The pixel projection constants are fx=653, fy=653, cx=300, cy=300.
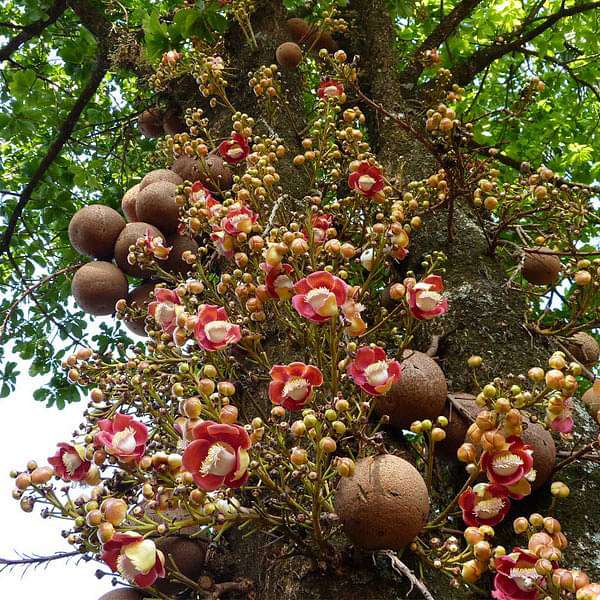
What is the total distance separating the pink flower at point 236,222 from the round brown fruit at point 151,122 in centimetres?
191

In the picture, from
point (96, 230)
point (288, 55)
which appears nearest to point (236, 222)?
point (96, 230)

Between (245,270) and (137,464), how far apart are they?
0.63m

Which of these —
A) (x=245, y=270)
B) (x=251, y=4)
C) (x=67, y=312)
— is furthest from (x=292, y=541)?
(x=67, y=312)

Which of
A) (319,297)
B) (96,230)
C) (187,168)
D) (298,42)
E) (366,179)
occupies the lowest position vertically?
(319,297)

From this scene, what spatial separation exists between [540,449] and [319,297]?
2.07 ft

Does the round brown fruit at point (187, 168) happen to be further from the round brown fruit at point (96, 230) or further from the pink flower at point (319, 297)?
the pink flower at point (319, 297)

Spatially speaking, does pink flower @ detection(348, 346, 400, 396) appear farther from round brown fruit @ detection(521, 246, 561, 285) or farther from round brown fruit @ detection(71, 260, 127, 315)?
round brown fruit @ detection(71, 260, 127, 315)

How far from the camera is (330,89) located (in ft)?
7.20

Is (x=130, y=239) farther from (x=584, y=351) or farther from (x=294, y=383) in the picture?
(x=584, y=351)

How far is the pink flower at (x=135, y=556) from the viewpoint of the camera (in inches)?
43.1

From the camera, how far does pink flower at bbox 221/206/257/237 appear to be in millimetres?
1555

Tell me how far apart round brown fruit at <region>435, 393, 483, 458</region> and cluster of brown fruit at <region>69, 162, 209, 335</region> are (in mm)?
1168

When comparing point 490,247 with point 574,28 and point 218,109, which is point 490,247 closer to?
point 218,109

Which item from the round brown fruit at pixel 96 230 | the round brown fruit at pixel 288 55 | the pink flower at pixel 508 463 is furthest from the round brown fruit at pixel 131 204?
the pink flower at pixel 508 463
